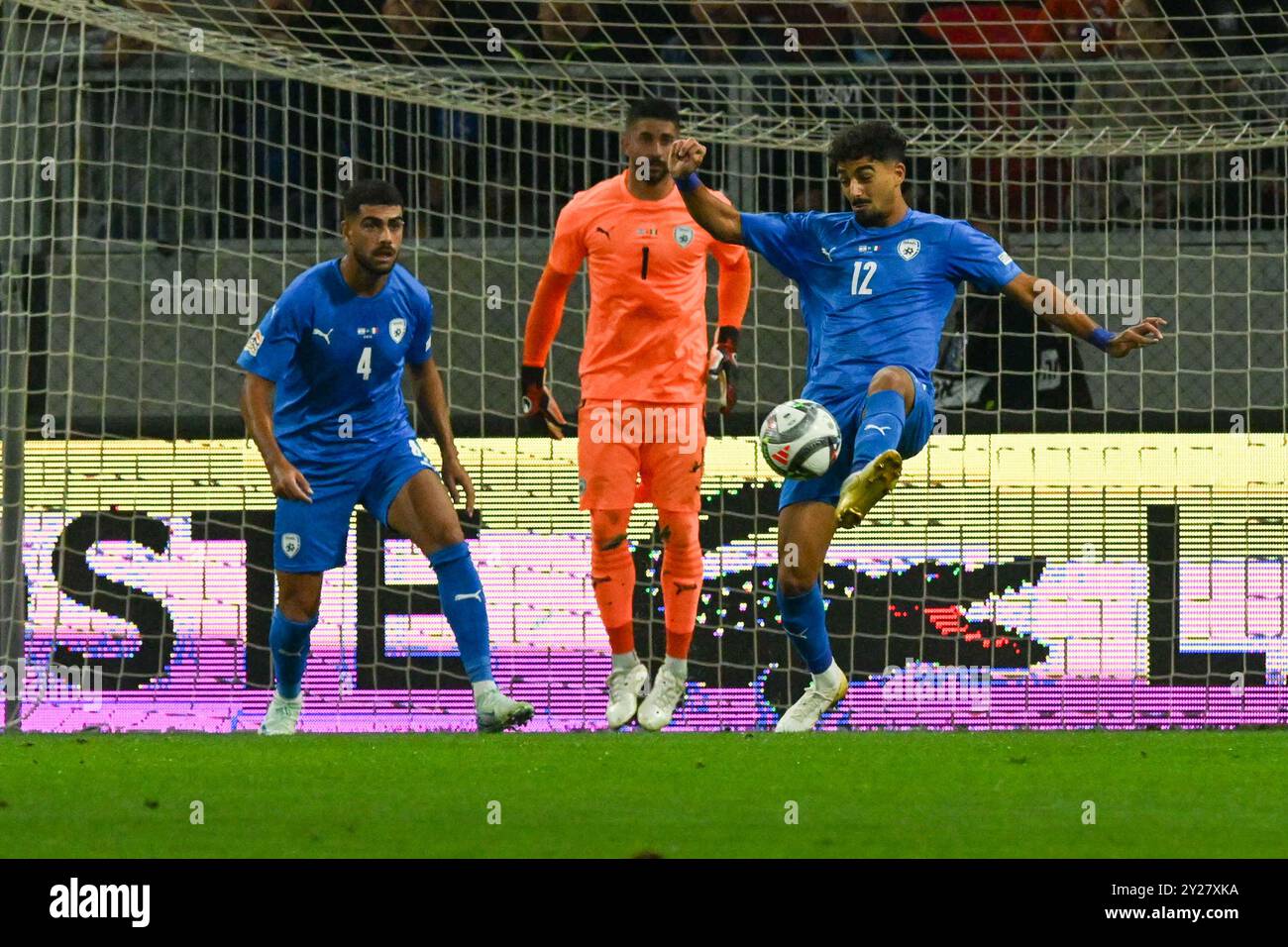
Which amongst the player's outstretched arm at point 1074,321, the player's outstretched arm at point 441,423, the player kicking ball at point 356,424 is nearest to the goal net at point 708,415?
the player kicking ball at point 356,424

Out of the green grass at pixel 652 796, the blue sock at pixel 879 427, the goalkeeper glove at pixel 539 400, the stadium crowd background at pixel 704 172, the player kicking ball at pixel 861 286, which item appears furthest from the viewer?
the stadium crowd background at pixel 704 172

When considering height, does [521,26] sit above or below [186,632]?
above

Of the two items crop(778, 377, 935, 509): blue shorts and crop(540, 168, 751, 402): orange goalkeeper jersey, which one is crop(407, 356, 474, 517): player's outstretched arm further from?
crop(778, 377, 935, 509): blue shorts

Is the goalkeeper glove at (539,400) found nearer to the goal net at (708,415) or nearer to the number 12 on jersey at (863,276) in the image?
the goal net at (708,415)

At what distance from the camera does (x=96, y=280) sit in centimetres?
928

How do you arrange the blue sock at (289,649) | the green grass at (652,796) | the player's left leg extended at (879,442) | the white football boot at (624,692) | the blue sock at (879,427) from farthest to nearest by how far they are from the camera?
the white football boot at (624,692)
the blue sock at (289,649)
the blue sock at (879,427)
the player's left leg extended at (879,442)
the green grass at (652,796)

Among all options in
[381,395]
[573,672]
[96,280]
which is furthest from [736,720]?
[96,280]

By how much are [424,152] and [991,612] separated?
338cm

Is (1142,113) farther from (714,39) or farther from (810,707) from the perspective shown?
(810,707)

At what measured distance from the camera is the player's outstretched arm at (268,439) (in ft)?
24.8

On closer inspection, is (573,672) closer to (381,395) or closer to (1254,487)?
(381,395)

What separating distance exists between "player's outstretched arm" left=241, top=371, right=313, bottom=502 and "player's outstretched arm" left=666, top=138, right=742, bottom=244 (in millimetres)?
1598

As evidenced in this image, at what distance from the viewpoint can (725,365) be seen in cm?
838

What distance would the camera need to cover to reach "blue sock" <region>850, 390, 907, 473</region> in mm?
6867
